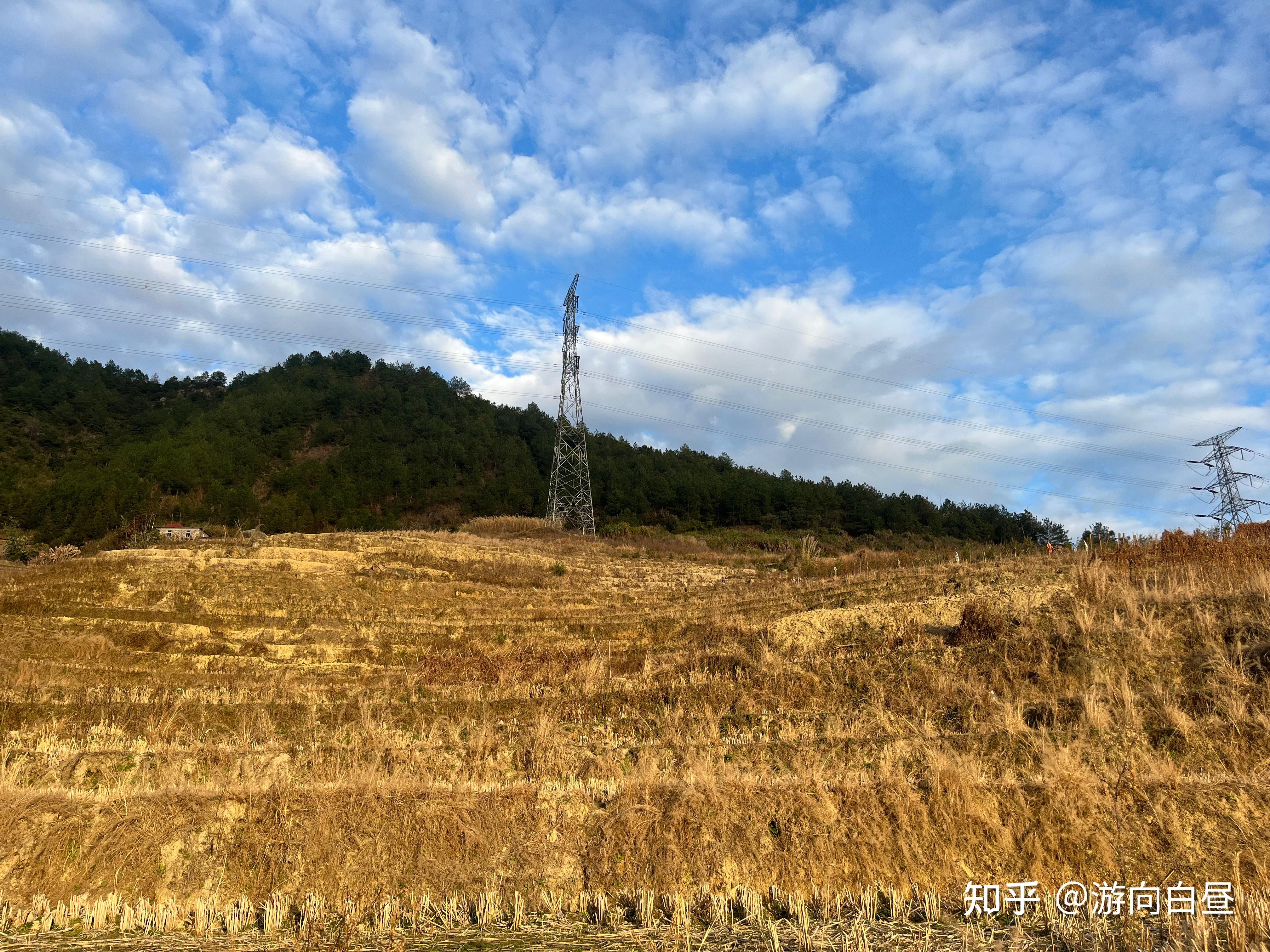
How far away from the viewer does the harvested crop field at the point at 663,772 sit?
677 cm

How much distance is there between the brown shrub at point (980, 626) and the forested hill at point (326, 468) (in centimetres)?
5441

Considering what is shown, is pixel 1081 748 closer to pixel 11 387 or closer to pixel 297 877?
pixel 297 877

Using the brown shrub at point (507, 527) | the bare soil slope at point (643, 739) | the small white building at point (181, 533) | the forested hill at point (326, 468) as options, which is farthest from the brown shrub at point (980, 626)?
the forested hill at point (326, 468)

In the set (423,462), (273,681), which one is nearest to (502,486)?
(423,462)

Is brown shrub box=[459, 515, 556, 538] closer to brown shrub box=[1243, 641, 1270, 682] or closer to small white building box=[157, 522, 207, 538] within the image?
small white building box=[157, 522, 207, 538]

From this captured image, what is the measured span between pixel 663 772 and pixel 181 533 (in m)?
36.6

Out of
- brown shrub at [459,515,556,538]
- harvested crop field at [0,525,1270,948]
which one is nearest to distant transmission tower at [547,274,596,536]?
brown shrub at [459,515,556,538]

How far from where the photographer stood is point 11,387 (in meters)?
88.6

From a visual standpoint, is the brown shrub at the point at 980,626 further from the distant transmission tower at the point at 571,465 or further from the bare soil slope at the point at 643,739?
the distant transmission tower at the point at 571,465

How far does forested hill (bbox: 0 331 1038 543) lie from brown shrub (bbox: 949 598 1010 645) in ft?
179

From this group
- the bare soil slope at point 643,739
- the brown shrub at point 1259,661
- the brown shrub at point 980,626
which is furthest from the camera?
the brown shrub at point 980,626

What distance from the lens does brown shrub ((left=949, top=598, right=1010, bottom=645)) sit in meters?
13.2

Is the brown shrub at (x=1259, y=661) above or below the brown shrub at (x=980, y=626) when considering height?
below

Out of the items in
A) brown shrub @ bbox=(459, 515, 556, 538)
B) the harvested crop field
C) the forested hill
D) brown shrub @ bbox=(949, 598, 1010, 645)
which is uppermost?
the forested hill
